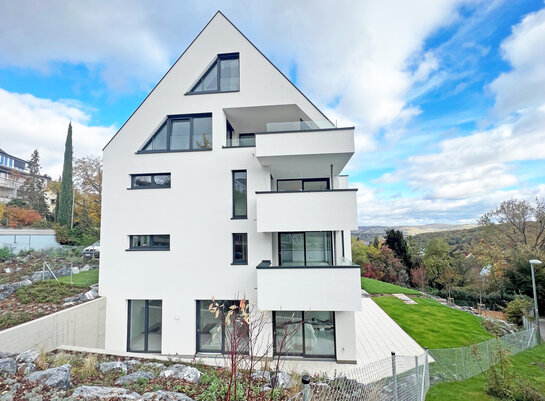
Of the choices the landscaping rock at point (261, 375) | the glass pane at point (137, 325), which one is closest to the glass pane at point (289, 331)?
the landscaping rock at point (261, 375)

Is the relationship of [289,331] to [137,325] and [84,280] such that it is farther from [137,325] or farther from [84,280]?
[84,280]

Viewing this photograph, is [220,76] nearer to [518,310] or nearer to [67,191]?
[518,310]

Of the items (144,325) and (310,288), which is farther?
(144,325)

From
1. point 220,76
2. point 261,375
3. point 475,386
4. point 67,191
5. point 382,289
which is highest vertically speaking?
point 220,76

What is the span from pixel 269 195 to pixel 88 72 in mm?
14737

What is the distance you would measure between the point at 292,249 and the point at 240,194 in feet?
9.26

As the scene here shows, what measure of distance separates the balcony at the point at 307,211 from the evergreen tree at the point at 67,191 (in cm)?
2342

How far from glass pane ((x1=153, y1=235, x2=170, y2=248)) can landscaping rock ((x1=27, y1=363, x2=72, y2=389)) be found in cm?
465

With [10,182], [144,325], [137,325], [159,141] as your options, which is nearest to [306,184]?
[159,141]

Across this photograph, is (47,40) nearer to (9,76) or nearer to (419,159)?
(9,76)

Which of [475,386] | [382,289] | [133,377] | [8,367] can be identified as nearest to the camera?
[8,367]

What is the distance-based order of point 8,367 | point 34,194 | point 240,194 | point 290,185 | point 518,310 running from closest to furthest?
point 8,367
point 240,194
point 290,185
point 518,310
point 34,194

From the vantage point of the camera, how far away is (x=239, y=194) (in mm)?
8867

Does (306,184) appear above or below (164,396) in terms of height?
above
